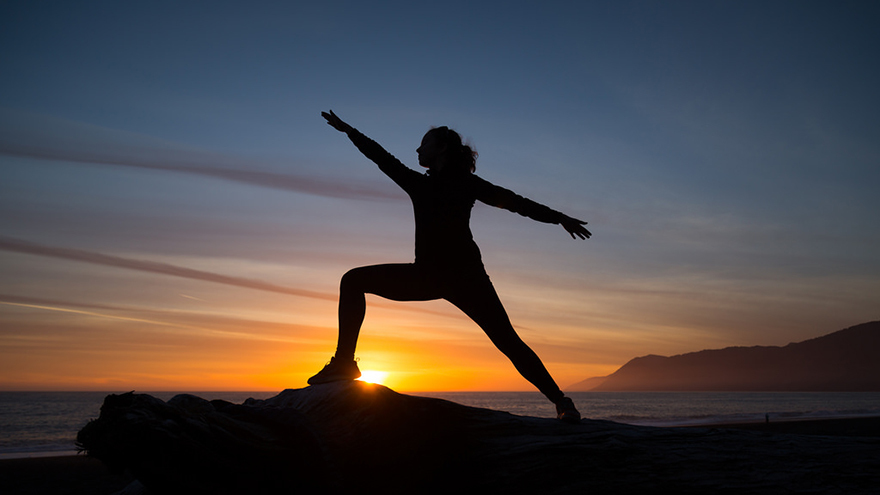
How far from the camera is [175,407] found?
3.27m

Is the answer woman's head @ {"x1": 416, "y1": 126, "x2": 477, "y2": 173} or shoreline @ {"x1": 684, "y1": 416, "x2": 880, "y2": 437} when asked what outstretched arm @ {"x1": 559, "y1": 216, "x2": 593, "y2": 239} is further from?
shoreline @ {"x1": 684, "y1": 416, "x2": 880, "y2": 437}

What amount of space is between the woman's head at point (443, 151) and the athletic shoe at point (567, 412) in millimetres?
2162

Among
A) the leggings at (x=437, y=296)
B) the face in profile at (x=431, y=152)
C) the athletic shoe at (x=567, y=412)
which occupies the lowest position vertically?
the athletic shoe at (x=567, y=412)

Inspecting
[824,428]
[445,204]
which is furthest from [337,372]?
[824,428]

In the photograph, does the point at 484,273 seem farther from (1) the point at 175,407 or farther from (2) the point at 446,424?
(1) the point at 175,407

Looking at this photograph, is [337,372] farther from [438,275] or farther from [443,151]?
[443,151]

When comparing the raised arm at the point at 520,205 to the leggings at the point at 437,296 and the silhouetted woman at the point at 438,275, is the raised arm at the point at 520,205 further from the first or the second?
the leggings at the point at 437,296

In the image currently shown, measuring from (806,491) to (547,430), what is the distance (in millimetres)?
1613

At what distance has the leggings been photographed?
13.8 ft

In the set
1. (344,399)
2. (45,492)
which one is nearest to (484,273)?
(344,399)

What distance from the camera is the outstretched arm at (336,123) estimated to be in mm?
4523

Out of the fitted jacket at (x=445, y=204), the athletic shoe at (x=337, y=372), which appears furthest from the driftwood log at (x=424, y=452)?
the fitted jacket at (x=445, y=204)

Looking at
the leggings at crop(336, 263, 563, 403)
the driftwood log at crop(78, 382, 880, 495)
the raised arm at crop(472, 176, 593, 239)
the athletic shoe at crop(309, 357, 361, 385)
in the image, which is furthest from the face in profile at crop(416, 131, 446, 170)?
the driftwood log at crop(78, 382, 880, 495)

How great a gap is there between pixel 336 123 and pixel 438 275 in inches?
63.7
